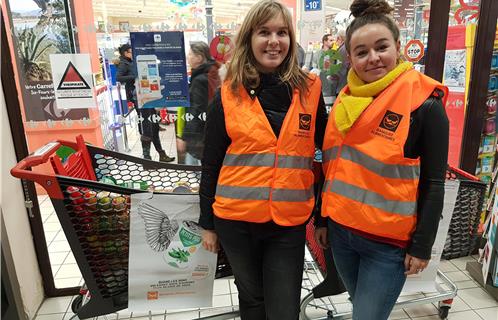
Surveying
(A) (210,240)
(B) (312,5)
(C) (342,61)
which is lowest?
(A) (210,240)

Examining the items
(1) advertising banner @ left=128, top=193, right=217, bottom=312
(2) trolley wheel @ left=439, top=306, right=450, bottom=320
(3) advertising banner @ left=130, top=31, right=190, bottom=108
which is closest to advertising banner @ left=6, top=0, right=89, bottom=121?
(3) advertising banner @ left=130, top=31, right=190, bottom=108

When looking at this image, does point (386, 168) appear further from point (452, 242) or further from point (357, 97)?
point (452, 242)

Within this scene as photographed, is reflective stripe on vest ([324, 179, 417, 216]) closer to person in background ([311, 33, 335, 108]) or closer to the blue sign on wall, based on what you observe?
person in background ([311, 33, 335, 108])

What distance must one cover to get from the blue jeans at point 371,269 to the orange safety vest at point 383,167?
2.7 inches

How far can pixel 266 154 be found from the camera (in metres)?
1.42

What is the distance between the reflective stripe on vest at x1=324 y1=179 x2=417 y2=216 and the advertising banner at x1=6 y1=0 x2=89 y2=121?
186cm

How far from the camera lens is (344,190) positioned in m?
1.38

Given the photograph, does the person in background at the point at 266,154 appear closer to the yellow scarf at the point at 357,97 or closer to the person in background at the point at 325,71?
the yellow scarf at the point at 357,97

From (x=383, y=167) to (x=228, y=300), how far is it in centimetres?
169

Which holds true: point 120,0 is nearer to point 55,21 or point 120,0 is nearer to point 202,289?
point 55,21

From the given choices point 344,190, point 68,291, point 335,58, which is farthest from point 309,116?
point 68,291

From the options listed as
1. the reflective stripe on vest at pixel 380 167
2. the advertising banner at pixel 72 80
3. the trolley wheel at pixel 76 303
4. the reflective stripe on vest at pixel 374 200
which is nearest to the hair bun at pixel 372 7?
the reflective stripe on vest at pixel 380 167

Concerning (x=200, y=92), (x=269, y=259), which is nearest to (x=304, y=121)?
(x=269, y=259)

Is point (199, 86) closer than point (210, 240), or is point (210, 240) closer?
point (210, 240)
